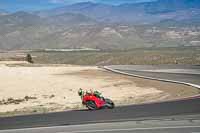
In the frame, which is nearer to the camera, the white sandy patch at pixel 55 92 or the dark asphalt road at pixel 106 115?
the dark asphalt road at pixel 106 115

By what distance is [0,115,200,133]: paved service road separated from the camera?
17.3 metres

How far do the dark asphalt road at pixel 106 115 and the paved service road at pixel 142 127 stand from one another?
1105 mm

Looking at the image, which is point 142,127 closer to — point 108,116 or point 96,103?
point 108,116

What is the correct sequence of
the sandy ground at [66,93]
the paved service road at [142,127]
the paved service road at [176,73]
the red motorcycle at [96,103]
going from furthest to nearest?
the paved service road at [176,73] → the sandy ground at [66,93] → the red motorcycle at [96,103] → the paved service road at [142,127]

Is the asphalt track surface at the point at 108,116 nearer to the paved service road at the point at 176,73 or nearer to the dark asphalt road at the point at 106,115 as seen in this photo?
the dark asphalt road at the point at 106,115

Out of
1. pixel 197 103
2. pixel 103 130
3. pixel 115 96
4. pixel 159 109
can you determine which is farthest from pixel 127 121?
pixel 115 96

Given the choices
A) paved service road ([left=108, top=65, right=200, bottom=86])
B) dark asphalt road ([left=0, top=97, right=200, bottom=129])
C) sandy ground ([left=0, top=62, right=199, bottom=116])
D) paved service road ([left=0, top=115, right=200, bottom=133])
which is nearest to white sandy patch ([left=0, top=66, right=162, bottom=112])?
sandy ground ([left=0, top=62, right=199, bottom=116])

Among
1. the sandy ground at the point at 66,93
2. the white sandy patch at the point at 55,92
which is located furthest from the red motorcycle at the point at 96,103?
the white sandy patch at the point at 55,92

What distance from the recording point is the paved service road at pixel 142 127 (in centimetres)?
1730

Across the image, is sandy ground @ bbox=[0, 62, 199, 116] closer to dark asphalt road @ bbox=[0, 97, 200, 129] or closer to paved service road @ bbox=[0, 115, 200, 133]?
dark asphalt road @ bbox=[0, 97, 200, 129]

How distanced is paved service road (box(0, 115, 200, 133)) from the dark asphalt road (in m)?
1.10

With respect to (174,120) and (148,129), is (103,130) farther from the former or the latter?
(174,120)

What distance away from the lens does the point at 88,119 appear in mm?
21594

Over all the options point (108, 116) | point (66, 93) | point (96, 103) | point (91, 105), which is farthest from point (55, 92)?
point (108, 116)
